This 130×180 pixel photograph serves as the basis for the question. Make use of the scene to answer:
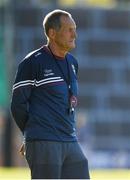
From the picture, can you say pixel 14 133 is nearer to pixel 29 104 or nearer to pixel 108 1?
pixel 108 1

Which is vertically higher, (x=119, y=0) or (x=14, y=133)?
(x=119, y=0)

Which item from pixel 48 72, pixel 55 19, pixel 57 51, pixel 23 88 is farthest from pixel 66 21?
pixel 23 88

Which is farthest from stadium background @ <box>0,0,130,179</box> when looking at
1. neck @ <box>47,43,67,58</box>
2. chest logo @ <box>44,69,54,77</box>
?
chest logo @ <box>44,69,54,77</box>

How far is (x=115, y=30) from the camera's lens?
24750mm

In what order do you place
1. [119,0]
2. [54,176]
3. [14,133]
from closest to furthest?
[54,176] < [14,133] < [119,0]

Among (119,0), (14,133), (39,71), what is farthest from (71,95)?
(119,0)

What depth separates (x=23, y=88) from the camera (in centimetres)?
680

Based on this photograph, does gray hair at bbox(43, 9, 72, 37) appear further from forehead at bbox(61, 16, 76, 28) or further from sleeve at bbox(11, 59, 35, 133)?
sleeve at bbox(11, 59, 35, 133)

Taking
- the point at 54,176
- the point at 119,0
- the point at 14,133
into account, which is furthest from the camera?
the point at 119,0

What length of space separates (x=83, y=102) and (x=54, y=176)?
58.1 feet

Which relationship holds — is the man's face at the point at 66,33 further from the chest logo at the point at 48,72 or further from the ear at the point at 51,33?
the chest logo at the point at 48,72

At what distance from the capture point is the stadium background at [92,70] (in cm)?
2384

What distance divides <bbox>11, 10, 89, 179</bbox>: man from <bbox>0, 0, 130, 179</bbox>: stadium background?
16.7m

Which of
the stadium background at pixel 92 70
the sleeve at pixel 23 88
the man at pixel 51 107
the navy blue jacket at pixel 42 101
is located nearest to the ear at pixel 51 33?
the man at pixel 51 107
